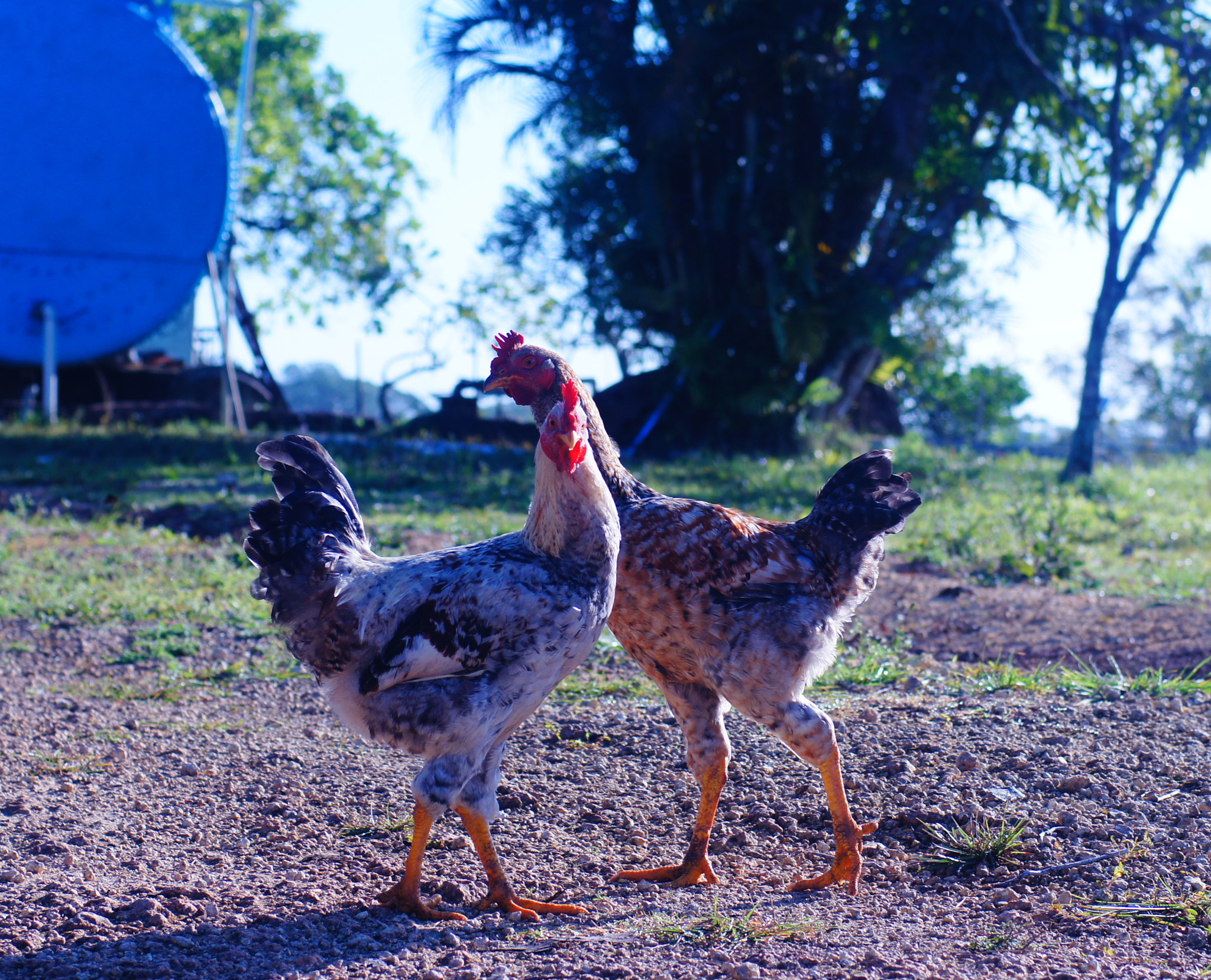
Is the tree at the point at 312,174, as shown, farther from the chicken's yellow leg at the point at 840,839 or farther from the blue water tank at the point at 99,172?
the chicken's yellow leg at the point at 840,839

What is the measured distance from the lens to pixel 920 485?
12453 mm

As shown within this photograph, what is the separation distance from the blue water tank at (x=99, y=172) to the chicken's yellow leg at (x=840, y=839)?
44.8ft

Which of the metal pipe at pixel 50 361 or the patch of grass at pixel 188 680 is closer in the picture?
the patch of grass at pixel 188 680

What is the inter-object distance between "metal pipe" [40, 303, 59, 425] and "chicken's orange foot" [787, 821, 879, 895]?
13475 millimetres

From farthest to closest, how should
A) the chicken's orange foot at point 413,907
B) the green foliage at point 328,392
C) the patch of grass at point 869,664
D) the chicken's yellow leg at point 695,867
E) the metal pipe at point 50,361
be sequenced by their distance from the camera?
the green foliage at point 328,392 < the metal pipe at point 50,361 < the patch of grass at point 869,664 < the chicken's yellow leg at point 695,867 < the chicken's orange foot at point 413,907

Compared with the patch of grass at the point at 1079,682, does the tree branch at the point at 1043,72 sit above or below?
above

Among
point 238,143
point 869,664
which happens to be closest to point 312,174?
point 238,143

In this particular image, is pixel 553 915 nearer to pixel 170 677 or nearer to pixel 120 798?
pixel 120 798

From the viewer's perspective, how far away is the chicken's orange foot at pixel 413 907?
315cm

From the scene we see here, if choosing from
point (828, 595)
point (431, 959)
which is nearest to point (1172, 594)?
point (828, 595)

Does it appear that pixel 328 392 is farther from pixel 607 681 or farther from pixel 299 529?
pixel 299 529

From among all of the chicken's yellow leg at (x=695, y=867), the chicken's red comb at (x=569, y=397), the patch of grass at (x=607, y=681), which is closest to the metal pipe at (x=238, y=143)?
the patch of grass at (x=607, y=681)

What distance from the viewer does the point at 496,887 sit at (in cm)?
326

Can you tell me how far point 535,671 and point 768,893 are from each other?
1073mm
